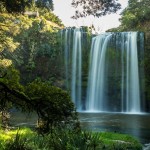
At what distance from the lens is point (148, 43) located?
45.1 metres

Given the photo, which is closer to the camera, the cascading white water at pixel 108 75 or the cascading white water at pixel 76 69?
the cascading white water at pixel 108 75

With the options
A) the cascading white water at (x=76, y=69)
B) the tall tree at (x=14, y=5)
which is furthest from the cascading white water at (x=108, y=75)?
the tall tree at (x=14, y=5)

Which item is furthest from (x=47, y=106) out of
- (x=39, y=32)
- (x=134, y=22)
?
(x=134, y=22)

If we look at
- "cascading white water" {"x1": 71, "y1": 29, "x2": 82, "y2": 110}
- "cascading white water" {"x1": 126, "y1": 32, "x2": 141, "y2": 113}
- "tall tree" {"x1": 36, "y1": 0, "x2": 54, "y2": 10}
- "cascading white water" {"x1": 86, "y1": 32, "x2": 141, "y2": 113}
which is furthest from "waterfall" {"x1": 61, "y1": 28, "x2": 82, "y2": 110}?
"tall tree" {"x1": 36, "y1": 0, "x2": 54, "y2": 10}

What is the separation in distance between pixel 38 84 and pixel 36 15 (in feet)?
168

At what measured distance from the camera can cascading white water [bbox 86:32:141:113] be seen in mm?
44122

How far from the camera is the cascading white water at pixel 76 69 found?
158 ft

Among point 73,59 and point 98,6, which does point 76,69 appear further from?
point 98,6

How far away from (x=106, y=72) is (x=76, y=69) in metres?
4.82

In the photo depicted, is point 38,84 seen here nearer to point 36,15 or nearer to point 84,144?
point 84,144

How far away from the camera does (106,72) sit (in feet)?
155

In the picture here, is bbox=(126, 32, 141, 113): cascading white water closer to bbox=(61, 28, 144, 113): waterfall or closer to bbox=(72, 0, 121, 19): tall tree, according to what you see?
bbox=(61, 28, 144, 113): waterfall

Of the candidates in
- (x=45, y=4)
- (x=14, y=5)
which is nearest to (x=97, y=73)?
(x=45, y=4)

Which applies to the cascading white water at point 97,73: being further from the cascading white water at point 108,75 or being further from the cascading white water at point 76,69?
the cascading white water at point 76,69
